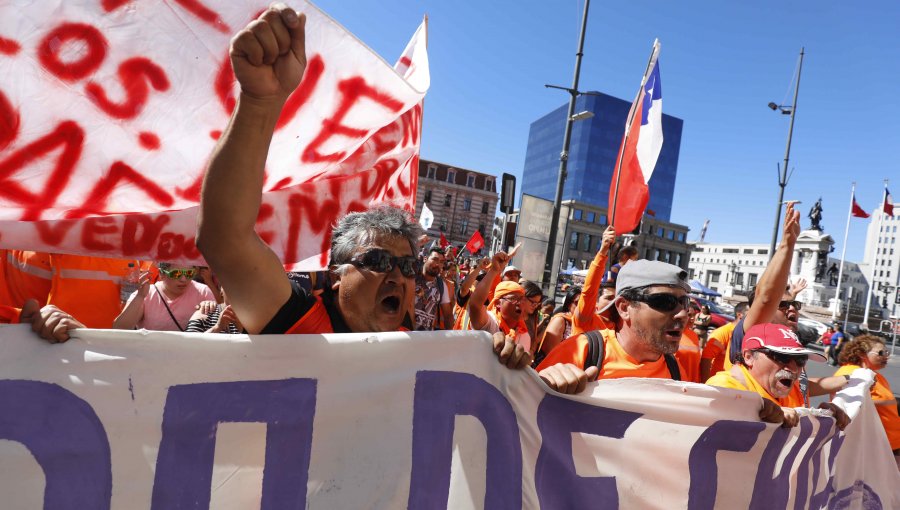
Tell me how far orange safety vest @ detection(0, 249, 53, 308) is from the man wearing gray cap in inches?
98.1

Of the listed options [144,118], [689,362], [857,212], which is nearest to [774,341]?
[689,362]

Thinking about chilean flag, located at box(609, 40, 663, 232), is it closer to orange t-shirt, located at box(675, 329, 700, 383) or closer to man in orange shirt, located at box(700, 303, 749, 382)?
man in orange shirt, located at box(700, 303, 749, 382)

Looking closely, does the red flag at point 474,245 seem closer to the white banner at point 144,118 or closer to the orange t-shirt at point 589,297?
the orange t-shirt at point 589,297

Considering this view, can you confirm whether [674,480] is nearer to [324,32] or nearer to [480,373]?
[480,373]

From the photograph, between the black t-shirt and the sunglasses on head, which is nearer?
the black t-shirt

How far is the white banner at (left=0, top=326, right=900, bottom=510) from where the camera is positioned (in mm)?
1271

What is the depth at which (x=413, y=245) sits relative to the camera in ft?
5.89

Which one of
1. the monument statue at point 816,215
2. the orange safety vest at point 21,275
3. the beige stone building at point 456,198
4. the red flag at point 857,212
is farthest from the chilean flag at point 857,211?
the beige stone building at point 456,198

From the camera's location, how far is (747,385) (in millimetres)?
2434

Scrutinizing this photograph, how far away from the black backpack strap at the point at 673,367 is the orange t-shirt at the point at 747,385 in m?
0.17

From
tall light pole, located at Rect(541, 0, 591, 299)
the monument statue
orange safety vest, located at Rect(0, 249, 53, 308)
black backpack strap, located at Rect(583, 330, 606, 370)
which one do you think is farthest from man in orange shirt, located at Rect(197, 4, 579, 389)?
the monument statue

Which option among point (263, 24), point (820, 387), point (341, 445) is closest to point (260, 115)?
point (263, 24)

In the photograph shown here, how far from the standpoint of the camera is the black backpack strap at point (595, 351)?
2.20 metres

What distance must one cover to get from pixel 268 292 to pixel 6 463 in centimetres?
69
